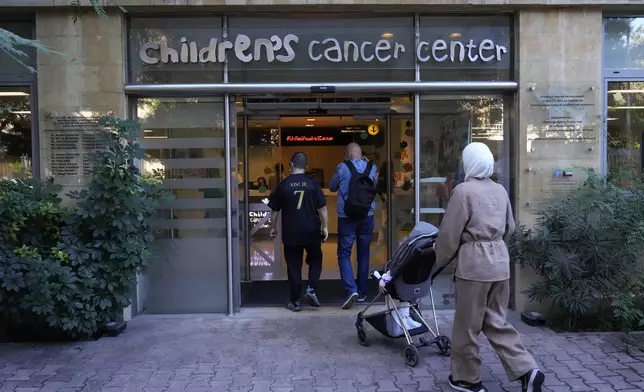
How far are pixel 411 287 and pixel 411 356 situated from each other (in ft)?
1.96

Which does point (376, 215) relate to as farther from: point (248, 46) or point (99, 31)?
point (99, 31)

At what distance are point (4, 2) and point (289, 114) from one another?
3.55m

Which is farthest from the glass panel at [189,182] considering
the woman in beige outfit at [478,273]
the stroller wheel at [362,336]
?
the woman in beige outfit at [478,273]

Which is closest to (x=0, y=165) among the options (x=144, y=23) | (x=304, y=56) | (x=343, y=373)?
(x=144, y=23)

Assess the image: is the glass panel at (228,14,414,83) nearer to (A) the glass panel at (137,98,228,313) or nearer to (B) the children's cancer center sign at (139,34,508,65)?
(B) the children's cancer center sign at (139,34,508,65)

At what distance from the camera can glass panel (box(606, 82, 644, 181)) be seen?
256 inches

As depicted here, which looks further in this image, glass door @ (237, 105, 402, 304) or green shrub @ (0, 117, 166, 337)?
glass door @ (237, 105, 402, 304)

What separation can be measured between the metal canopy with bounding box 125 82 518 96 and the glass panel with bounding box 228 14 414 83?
137 millimetres

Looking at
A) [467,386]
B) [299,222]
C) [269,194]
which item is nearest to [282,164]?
[269,194]

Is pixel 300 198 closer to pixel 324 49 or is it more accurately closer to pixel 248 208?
pixel 324 49

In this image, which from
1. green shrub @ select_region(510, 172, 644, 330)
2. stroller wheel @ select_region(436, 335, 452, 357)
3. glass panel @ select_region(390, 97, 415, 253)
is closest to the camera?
stroller wheel @ select_region(436, 335, 452, 357)

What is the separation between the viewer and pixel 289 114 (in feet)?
24.4

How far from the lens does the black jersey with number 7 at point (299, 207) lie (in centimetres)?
648

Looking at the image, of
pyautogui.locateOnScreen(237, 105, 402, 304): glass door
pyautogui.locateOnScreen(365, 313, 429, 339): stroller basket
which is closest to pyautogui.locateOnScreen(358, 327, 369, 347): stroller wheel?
pyautogui.locateOnScreen(365, 313, 429, 339): stroller basket
